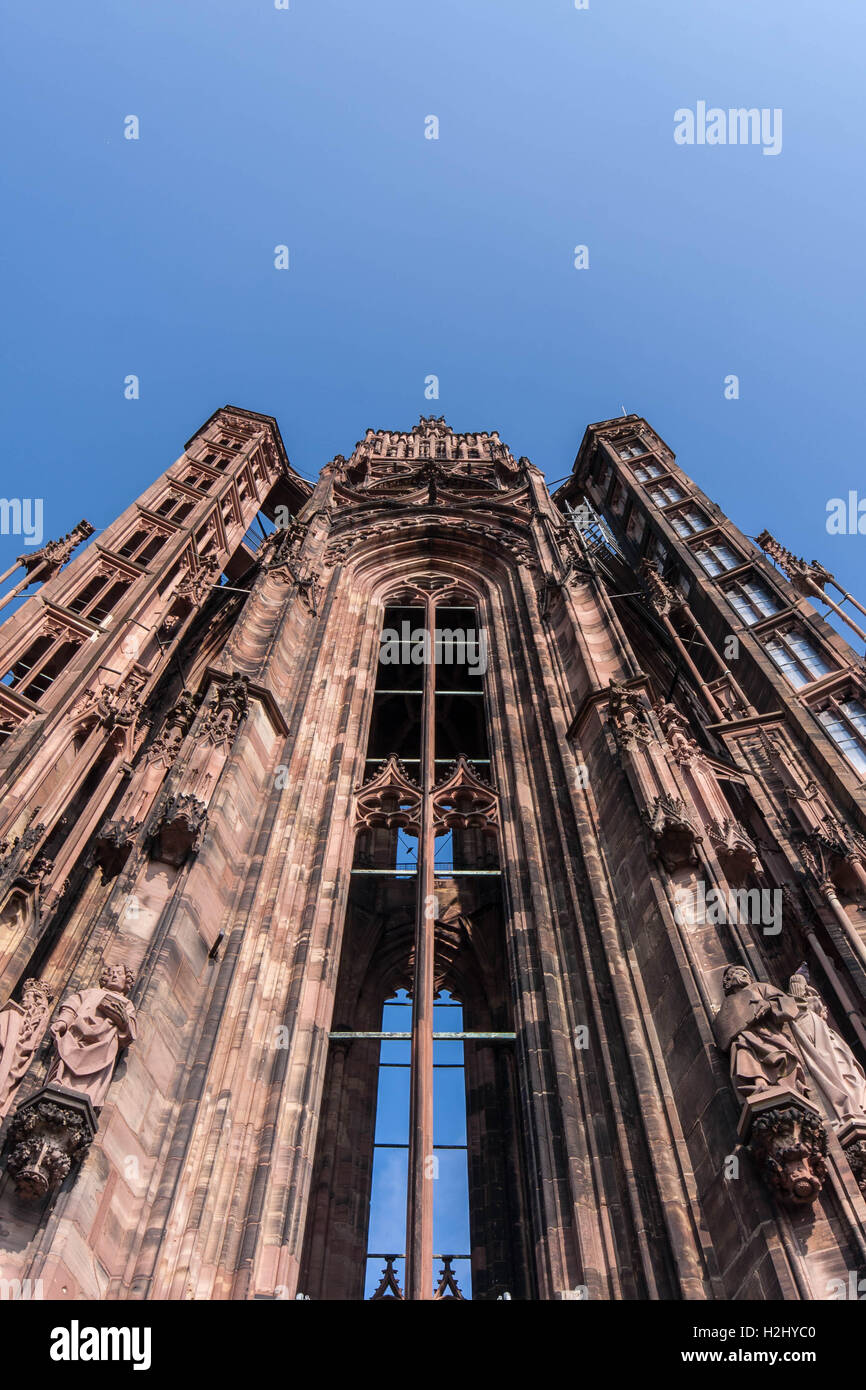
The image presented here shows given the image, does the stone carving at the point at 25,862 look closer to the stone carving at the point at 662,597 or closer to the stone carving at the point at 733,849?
the stone carving at the point at 733,849

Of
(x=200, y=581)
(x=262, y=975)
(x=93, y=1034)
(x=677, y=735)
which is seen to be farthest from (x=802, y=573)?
(x=93, y=1034)

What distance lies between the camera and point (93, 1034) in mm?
8086

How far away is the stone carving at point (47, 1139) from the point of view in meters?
6.96

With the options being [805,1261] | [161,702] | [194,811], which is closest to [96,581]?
[161,702]

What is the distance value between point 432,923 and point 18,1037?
185 inches

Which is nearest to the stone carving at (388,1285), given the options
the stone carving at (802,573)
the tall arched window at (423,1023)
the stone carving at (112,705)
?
the tall arched window at (423,1023)

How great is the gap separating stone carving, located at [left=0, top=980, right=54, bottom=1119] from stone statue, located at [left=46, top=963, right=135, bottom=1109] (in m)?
0.31

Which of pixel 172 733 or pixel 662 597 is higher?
pixel 662 597

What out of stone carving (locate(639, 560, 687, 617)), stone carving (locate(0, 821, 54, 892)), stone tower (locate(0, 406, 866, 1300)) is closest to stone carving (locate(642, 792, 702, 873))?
stone tower (locate(0, 406, 866, 1300))

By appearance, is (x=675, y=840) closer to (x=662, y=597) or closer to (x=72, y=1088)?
(x=72, y=1088)

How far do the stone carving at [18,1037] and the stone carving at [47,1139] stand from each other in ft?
1.62

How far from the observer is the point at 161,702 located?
68.8 feet

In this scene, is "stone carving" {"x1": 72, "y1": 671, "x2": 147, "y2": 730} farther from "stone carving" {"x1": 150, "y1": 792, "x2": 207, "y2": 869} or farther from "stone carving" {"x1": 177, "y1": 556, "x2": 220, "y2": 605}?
"stone carving" {"x1": 150, "y1": 792, "x2": 207, "y2": 869}

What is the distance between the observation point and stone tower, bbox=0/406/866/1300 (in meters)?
7.82
